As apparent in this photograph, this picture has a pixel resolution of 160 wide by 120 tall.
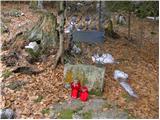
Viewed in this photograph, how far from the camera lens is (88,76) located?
34.4 feet

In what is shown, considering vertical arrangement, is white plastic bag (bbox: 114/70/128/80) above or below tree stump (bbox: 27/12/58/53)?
below

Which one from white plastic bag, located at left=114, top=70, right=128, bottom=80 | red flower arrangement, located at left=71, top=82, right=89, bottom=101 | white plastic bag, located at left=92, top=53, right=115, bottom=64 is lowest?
red flower arrangement, located at left=71, top=82, right=89, bottom=101

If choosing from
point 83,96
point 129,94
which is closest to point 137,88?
point 129,94

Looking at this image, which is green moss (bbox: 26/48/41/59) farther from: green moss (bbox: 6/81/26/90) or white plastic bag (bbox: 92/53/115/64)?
white plastic bag (bbox: 92/53/115/64)

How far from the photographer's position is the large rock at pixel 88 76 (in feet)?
34.1

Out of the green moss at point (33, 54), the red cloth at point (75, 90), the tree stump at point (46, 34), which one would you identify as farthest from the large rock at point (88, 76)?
the tree stump at point (46, 34)

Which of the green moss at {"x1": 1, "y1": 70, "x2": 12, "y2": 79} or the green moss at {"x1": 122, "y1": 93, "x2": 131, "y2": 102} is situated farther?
the green moss at {"x1": 1, "y1": 70, "x2": 12, "y2": 79}

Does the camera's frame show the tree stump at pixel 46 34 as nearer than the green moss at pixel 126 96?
No

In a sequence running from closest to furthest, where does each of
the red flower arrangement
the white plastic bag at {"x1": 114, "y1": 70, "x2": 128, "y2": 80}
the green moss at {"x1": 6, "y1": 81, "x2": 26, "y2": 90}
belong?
1. the red flower arrangement
2. the green moss at {"x1": 6, "y1": 81, "x2": 26, "y2": 90}
3. the white plastic bag at {"x1": 114, "y1": 70, "x2": 128, "y2": 80}

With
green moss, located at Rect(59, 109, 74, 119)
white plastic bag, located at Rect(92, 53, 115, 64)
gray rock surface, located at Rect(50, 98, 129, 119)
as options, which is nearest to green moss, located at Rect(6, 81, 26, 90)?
gray rock surface, located at Rect(50, 98, 129, 119)

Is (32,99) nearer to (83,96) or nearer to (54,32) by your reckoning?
(83,96)

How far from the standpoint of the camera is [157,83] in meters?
12.0

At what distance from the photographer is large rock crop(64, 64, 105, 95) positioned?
1040cm

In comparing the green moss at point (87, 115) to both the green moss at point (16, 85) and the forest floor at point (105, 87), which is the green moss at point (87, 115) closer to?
the forest floor at point (105, 87)
